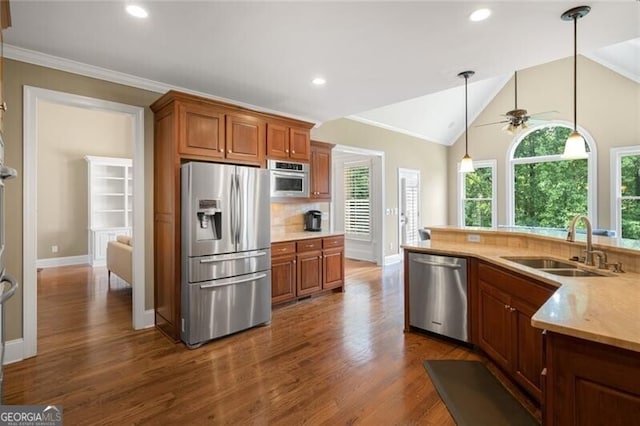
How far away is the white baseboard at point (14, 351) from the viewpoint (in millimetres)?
2646

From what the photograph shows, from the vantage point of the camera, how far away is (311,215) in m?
5.12

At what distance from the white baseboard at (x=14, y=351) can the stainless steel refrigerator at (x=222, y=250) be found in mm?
1280

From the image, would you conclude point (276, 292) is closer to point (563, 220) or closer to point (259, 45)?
point (259, 45)

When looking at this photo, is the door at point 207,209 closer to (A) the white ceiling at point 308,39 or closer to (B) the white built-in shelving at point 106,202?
(A) the white ceiling at point 308,39

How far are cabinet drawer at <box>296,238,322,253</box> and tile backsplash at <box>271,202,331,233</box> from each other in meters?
0.75

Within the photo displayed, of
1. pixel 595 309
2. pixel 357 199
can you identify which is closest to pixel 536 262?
pixel 595 309

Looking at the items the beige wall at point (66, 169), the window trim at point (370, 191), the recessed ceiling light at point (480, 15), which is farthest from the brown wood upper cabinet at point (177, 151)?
the beige wall at point (66, 169)

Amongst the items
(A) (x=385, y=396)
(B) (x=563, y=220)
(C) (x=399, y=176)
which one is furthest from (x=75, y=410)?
(B) (x=563, y=220)

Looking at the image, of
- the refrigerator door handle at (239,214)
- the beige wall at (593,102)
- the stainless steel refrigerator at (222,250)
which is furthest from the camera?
the beige wall at (593,102)

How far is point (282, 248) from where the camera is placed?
13.1 feet

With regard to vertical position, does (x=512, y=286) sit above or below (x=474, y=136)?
below

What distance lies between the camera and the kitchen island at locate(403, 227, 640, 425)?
114cm

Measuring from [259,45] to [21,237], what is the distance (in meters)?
2.65

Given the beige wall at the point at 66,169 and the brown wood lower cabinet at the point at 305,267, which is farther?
the beige wall at the point at 66,169
